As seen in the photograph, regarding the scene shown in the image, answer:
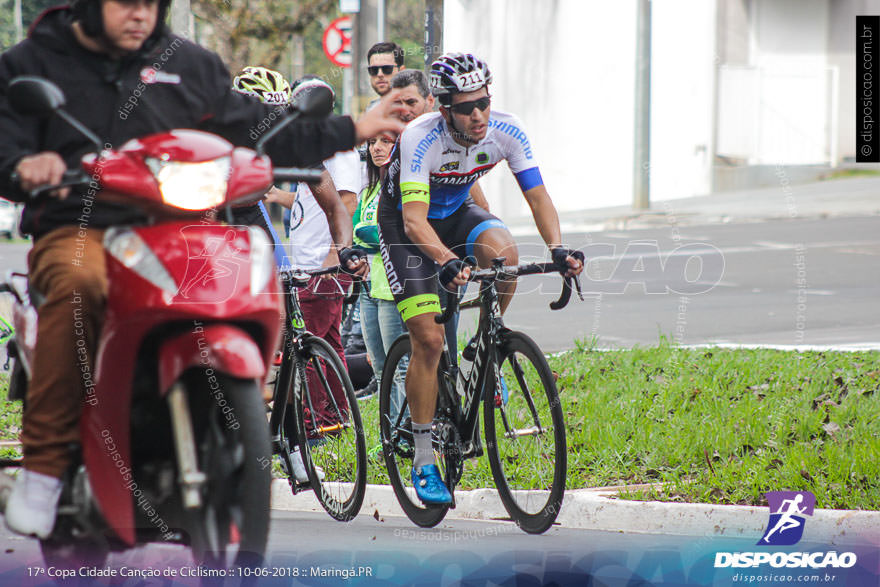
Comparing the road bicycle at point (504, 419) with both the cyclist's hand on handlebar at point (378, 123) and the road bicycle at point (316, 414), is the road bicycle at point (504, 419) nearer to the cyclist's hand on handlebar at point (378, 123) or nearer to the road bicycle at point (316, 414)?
the road bicycle at point (316, 414)

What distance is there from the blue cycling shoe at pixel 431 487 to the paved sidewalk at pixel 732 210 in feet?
52.9

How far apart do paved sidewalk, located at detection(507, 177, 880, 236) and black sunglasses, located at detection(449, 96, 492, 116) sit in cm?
1621

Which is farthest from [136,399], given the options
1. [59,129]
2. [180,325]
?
[59,129]

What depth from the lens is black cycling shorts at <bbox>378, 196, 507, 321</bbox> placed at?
5742mm

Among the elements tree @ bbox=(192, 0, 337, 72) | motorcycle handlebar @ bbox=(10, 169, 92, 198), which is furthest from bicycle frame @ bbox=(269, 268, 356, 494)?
tree @ bbox=(192, 0, 337, 72)

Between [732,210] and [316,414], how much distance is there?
18.3m

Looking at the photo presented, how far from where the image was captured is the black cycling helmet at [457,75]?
211 inches

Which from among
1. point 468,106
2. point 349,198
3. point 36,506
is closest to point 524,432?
point 468,106

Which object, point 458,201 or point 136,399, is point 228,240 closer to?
A: point 136,399

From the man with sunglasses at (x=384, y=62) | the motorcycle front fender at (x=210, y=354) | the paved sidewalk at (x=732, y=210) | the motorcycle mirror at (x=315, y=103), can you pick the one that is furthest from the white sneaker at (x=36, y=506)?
the paved sidewalk at (x=732, y=210)

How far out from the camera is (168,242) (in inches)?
133

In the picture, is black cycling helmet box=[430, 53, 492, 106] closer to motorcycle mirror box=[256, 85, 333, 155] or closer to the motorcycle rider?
the motorcycle rider

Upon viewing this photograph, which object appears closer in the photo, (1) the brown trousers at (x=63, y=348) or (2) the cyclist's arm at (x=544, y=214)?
(1) the brown trousers at (x=63, y=348)

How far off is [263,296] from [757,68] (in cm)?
2415
